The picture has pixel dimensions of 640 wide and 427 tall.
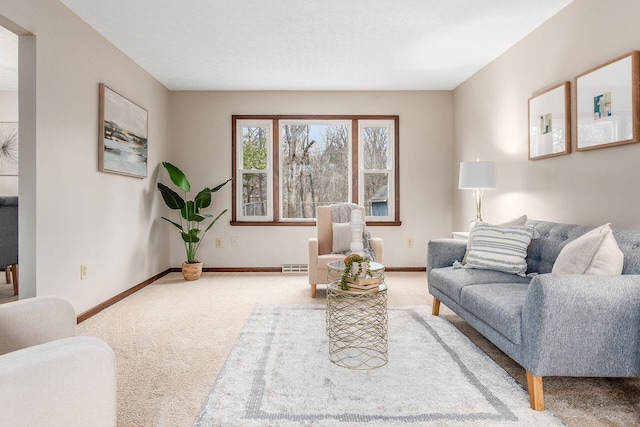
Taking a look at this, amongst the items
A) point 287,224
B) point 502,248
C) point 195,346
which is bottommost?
point 195,346

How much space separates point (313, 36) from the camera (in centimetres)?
334

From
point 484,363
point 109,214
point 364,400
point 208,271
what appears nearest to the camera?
point 364,400

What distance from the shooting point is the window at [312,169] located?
16.6ft

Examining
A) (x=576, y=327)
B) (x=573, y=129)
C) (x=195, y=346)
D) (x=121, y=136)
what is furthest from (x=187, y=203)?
(x=576, y=327)

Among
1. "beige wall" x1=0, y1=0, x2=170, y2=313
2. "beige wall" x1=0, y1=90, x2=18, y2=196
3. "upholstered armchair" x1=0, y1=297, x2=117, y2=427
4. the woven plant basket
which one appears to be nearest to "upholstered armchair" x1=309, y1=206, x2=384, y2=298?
the woven plant basket

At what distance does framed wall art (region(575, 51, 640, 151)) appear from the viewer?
87.2 inches

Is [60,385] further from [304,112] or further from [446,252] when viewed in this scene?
[304,112]

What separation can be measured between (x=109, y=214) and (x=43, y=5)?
67.8 inches

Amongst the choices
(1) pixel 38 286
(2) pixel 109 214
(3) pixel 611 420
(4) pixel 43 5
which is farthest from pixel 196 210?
(3) pixel 611 420

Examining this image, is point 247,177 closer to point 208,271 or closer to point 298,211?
point 298,211

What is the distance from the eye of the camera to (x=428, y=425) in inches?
62.4

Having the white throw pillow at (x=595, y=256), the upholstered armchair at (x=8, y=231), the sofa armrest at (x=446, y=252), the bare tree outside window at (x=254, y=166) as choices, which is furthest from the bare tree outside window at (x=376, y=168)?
the upholstered armchair at (x=8, y=231)

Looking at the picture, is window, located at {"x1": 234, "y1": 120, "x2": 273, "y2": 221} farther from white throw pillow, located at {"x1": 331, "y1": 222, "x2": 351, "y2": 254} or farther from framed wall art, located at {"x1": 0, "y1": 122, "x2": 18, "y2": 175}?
framed wall art, located at {"x1": 0, "y1": 122, "x2": 18, "y2": 175}

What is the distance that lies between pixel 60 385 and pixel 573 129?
10.7 feet
